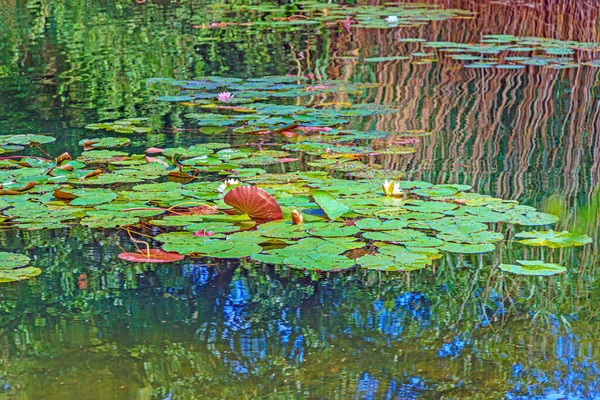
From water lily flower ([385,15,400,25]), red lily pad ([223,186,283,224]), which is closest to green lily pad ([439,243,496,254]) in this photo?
red lily pad ([223,186,283,224])

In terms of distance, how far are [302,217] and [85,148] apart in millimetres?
1339

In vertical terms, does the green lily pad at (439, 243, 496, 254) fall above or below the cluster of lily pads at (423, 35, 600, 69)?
below

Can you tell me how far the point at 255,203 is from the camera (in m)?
2.52

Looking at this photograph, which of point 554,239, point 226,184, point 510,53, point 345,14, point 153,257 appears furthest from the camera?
point 345,14

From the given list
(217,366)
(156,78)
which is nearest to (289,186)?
(217,366)

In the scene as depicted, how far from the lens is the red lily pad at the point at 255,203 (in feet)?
8.15

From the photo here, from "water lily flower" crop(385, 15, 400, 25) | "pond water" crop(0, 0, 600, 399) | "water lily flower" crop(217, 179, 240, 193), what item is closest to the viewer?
"pond water" crop(0, 0, 600, 399)

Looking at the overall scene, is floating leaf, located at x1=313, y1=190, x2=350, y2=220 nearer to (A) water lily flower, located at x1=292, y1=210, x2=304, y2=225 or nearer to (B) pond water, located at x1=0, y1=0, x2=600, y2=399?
(A) water lily flower, located at x1=292, y1=210, x2=304, y2=225

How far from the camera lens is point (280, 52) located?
20.4ft

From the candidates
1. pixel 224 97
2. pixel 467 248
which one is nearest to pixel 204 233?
pixel 467 248

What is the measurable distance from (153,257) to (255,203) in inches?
14.6

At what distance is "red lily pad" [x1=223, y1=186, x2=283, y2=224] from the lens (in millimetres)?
2484

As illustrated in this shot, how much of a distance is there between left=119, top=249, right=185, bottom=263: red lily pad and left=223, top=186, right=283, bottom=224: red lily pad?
29 centimetres

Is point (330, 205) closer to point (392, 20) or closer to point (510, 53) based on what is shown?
point (510, 53)
